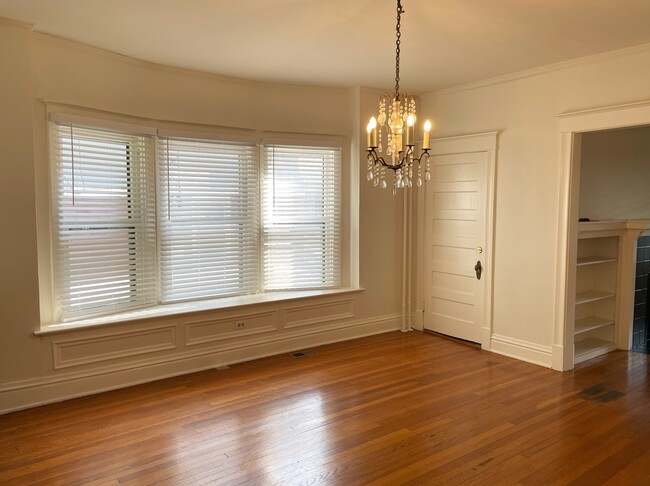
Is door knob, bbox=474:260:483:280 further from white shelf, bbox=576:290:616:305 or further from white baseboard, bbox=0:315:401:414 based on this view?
white baseboard, bbox=0:315:401:414

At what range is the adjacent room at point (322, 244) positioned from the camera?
125 inches

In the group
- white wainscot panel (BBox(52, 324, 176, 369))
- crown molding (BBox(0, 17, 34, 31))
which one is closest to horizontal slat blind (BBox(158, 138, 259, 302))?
white wainscot panel (BBox(52, 324, 176, 369))

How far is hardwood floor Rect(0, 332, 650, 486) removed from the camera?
285cm

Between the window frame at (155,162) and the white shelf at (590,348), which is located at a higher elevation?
the window frame at (155,162)

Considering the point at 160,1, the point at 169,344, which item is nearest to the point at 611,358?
the point at 169,344

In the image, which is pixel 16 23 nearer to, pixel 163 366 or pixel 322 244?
pixel 163 366

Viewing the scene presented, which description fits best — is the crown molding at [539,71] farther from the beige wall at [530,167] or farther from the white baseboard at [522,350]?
the white baseboard at [522,350]

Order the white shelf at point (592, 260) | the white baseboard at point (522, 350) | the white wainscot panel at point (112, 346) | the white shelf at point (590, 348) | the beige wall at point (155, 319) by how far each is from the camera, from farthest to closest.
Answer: the white shelf at point (592, 260) → the white shelf at point (590, 348) → the white baseboard at point (522, 350) → the white wainscot panel at point (112, 346) → the beige wall at point (155, 319)

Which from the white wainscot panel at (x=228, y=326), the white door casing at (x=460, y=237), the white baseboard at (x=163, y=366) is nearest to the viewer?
the white baseboard at (x=163, y=366)

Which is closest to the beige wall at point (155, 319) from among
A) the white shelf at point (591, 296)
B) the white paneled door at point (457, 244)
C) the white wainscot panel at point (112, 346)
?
the white wainscot panel at point (112, 346)

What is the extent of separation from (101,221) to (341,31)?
252cm

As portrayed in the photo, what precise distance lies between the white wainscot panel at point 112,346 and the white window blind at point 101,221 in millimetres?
273

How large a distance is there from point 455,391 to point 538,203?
6.47 feet

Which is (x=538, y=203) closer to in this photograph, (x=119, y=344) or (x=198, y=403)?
(x=198, y=403)
